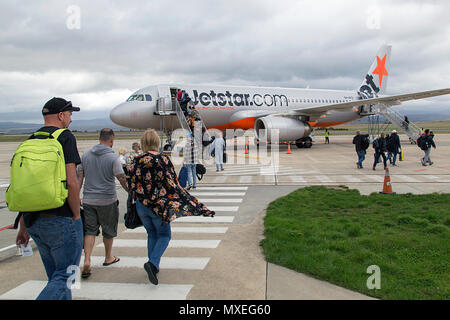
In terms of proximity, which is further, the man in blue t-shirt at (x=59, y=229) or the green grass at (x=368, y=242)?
the green grass at (x=368, y=242)

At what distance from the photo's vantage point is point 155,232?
4.27 m

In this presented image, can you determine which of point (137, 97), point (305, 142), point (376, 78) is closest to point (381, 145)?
point (305, 142)

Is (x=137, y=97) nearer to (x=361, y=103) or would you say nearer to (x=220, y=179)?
(x=220, y=179)

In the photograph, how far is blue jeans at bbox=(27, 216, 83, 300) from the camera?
2756 mm

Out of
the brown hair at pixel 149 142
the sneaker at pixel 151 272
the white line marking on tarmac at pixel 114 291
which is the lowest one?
the white line marking on tarmac at pixel 114 291

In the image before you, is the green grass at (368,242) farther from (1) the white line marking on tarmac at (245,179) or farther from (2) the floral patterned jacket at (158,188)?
(1) the white line marking on tarmac at (245,179)

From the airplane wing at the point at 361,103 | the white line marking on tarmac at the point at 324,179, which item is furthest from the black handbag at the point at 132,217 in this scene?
the airplane wing at the point at 361,103

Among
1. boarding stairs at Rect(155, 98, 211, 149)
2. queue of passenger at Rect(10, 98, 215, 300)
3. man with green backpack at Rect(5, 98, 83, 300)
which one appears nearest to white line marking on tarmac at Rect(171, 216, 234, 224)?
queue of passenger at Rect(10, 98, 215, 300)

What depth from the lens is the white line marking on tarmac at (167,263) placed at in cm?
459

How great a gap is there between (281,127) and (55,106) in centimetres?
1866

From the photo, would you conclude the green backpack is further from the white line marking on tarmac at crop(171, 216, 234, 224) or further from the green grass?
the white line marking on tarmac at crop(171, 216, 234, 224)

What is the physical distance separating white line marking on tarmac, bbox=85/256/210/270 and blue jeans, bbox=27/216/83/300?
5.96 feet

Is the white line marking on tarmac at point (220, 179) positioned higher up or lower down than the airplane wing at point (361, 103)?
lower down
